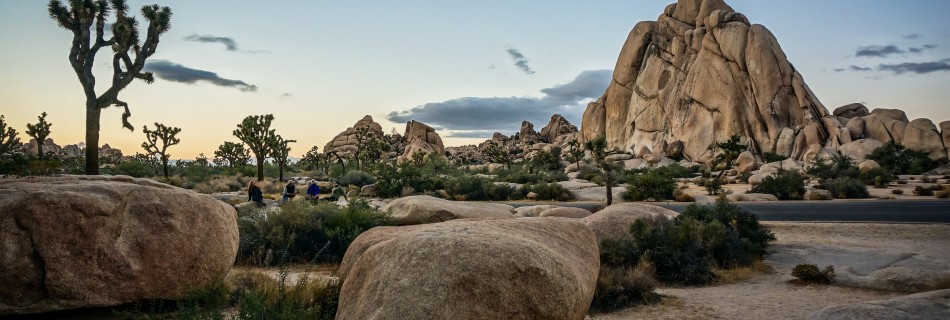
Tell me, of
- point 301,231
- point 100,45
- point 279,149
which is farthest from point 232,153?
point 301,231

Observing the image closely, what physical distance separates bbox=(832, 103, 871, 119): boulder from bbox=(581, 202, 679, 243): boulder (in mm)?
68415

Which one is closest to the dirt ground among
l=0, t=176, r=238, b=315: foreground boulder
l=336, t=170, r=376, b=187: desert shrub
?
l=0, t=176, r=238, b=315: foreground boulder

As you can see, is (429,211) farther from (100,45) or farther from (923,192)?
(923,192)

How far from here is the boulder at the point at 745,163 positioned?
181ft

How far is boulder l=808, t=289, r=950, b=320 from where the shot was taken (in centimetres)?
605

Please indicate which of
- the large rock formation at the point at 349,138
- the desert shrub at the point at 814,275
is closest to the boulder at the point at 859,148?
the desert shrub at the point at 814,275

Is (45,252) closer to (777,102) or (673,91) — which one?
(777,102)

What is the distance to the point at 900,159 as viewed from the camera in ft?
153

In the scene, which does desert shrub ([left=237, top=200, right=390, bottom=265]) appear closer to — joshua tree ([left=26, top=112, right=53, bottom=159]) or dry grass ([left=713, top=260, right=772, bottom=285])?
dry grass ([left=713, top=260, right=772, bottom=285])

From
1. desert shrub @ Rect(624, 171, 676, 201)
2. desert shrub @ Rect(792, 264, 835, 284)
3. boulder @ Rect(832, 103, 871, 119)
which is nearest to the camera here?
desert shrub @ Rect(792, 264, 835, 284)

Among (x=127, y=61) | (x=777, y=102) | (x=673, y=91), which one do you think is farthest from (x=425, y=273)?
(x=673, y=91)

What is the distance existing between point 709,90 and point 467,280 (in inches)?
3030

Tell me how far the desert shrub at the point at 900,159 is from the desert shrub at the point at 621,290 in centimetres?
4415

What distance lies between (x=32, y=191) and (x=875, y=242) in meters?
17.1
